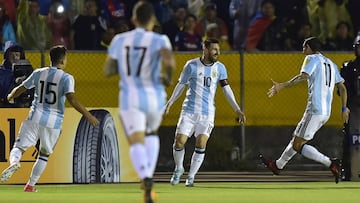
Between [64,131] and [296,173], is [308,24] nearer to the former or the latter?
[296,173]

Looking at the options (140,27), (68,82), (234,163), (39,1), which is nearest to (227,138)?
(234,163)

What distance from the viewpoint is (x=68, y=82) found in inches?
612

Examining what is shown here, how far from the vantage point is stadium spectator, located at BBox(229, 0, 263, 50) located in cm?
2262

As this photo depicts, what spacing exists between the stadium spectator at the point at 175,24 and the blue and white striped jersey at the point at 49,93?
691 cm

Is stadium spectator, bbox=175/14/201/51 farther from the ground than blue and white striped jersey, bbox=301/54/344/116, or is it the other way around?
stadium spectator, bbox=175/14/201/51

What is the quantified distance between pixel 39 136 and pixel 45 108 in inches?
16.6

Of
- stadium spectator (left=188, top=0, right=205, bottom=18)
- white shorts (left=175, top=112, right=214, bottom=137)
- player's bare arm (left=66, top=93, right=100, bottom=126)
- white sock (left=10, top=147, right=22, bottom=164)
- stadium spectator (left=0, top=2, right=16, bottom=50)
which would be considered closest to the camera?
player's bare arm (left=66, top=93, right=100, bottom=126)

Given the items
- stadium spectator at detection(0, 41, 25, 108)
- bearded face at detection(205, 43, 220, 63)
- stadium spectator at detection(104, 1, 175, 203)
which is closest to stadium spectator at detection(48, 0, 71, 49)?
stadium spectator at detection(0, 41, 25, 108)

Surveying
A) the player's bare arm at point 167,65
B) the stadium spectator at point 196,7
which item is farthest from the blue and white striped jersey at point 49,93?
the stadium spectator at point 196,7

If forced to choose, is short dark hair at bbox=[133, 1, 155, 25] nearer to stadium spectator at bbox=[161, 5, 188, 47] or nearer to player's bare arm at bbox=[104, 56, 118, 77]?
player's bare arm at bbox=[104, 56, 118, 77]

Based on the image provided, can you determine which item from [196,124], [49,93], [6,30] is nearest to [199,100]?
[196,124]

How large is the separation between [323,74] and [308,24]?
517 cm

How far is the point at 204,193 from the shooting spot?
51.1ft

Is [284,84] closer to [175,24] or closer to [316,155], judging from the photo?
[316,155]
